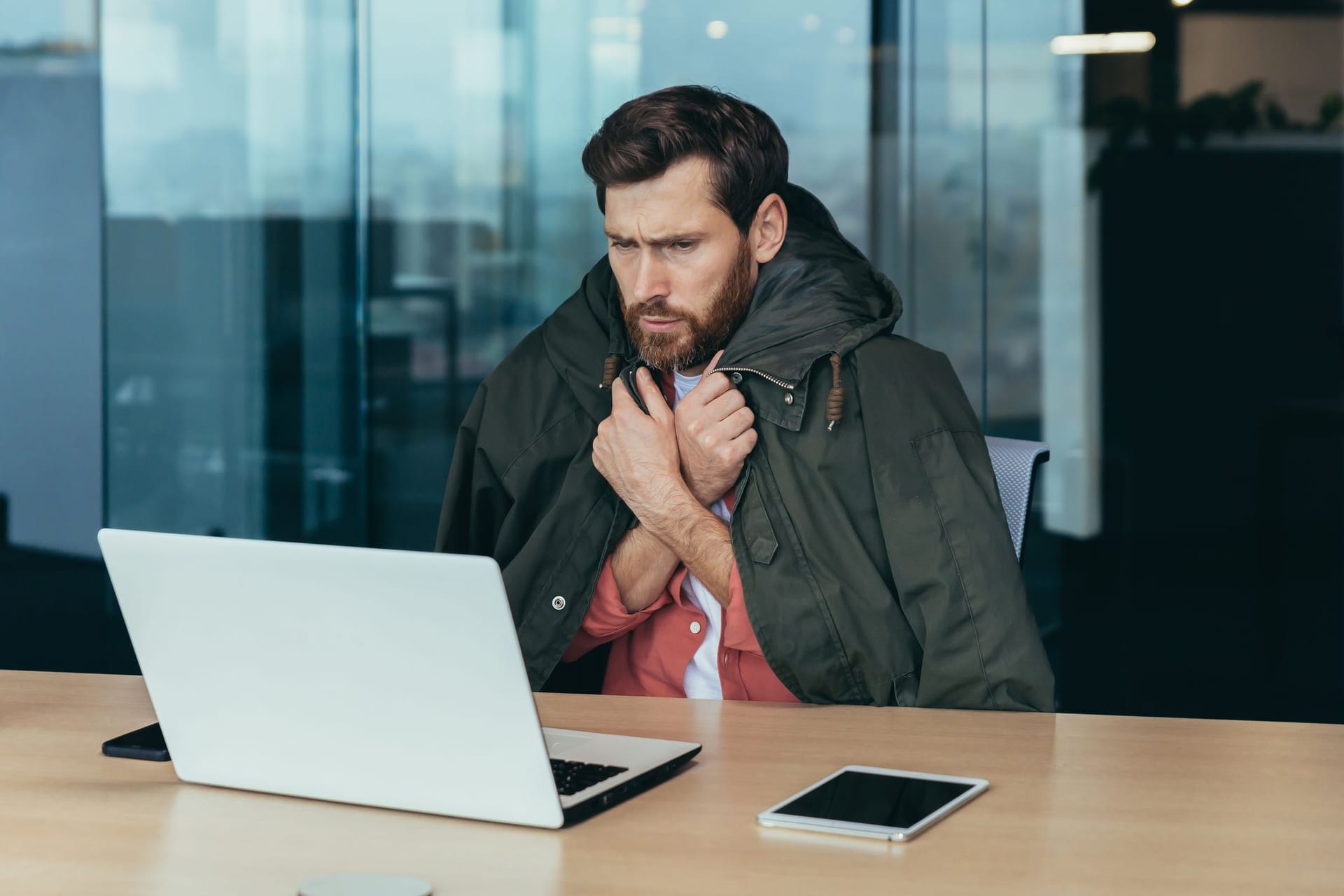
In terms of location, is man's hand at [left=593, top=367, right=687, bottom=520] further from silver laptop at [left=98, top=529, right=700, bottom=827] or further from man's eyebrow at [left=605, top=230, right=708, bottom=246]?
silver laptop at [left=98, top=529, right=700, bottom=827]

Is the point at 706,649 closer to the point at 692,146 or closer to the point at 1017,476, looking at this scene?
the point at 1017,476

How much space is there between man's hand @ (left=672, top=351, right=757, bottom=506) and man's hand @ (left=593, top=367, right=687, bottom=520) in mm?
25

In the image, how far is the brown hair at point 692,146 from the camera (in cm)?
205

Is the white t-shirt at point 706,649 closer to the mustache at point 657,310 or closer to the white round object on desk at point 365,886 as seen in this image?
the mustache at point 657,310

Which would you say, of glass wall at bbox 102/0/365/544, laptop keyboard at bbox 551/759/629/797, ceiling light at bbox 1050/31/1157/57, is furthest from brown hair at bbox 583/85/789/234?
glass wall at bbox 102/0/365/544

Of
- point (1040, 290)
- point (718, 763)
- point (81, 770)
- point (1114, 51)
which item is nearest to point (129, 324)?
point (1040, 290)

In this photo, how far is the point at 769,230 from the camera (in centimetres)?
214

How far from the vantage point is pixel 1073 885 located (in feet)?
3.58

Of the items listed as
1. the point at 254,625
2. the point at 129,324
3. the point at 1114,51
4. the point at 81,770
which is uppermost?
the point at 1114,51

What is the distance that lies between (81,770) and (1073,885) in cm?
90

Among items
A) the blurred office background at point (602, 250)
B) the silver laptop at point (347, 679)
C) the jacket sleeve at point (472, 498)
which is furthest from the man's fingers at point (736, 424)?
the blurred office background at point (602, 250)

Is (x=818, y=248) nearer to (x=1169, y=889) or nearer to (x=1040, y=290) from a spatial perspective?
(x=1169, y=889)

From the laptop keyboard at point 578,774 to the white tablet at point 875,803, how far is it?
6.0 inches

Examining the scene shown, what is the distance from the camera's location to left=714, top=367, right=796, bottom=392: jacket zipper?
1944 mm
